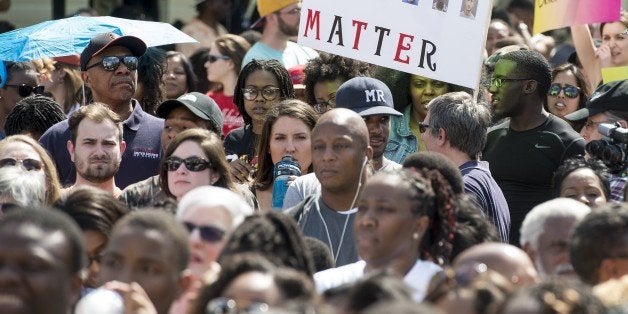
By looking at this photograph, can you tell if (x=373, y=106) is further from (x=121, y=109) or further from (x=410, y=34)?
(x=121, y=109)

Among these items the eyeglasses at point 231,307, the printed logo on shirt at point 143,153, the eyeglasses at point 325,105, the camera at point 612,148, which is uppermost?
the eyeglasses at point 231,307

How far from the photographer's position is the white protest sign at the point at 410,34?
29.9 ft

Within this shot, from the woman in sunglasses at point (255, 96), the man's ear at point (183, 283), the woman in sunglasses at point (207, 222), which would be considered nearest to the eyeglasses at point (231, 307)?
the man's ear at point (183, 283)

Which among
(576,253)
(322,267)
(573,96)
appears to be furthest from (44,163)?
(573,96)

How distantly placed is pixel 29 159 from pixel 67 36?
7.26 ft

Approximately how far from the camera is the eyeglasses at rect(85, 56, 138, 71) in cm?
947

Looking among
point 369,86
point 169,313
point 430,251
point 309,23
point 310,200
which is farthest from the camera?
point 309,23

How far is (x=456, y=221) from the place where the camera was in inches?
266

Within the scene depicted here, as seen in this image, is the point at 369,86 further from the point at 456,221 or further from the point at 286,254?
the point at 286,254

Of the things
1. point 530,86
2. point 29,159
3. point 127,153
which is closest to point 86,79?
point 127,153

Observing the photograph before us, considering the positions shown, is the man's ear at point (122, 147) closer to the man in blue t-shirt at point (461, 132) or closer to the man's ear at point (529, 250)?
the man in blue t-shirt at point (461, 132)

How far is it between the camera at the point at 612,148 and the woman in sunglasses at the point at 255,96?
231 cm

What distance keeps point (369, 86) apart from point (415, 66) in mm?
494

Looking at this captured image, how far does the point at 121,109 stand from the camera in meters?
9.44
